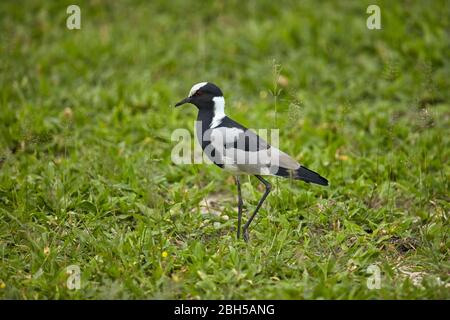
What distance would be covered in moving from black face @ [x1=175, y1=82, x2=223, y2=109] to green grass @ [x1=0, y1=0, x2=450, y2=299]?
0.95 feet

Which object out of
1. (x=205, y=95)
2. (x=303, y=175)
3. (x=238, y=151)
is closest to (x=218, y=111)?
(x=205, y=95)

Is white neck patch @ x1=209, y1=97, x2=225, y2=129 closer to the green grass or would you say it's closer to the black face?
the black face

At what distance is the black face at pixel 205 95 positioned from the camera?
183 inches

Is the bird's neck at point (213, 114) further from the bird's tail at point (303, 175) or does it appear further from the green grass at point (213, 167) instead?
the bird's tail at point (303, 175)

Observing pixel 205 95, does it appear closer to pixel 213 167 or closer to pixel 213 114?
pixel 213 114

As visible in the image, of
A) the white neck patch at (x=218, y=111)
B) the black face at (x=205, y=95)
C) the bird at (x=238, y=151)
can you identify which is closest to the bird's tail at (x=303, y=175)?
the bird at (x=238, y=151)

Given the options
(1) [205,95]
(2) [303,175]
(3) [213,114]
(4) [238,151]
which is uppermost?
(1) [205,95]

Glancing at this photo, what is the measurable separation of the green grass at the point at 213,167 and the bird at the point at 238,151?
0.19m

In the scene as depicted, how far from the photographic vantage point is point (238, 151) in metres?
4.40

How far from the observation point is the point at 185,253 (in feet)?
13.8

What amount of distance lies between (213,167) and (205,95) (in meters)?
1.08

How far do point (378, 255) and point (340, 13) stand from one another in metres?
4.81

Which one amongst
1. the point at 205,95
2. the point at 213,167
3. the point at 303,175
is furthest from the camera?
the point at 213,167
